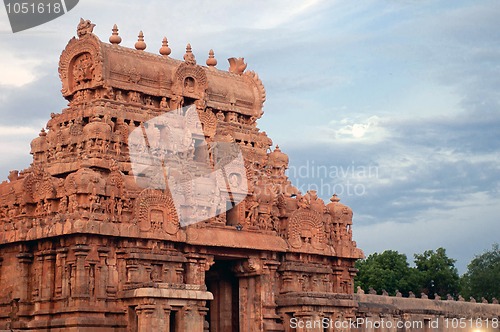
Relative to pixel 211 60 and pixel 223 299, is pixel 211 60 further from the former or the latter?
pixel 223 299

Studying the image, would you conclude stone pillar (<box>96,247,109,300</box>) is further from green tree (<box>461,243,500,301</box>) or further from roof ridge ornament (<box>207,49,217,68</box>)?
green tree (<box>461,243,500,301</box>)

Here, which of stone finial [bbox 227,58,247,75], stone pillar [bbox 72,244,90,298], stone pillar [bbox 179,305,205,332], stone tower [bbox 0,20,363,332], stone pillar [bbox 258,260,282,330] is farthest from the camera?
stone finial [bbox 227,58,247,75]

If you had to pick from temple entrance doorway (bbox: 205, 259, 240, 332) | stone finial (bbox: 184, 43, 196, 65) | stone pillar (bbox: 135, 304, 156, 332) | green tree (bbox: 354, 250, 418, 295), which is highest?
stone finial (bbox: 184, 43, 196, 65)

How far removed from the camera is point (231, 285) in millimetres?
38031

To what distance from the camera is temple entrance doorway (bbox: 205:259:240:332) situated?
37.5 m

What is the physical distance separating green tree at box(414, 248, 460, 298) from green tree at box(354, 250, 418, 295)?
2.90ft

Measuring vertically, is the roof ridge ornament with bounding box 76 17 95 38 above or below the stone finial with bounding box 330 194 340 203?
above

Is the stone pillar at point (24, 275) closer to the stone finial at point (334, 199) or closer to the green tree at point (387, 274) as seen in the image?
the stone finial at point (334, 199)

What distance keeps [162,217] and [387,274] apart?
31343mm

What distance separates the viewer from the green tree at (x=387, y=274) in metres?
62.3

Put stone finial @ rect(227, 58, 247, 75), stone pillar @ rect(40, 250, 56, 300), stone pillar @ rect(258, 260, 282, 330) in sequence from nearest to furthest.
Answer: stone pillar @ rect(40, 250, 56, 300)
stone pillar @ rect(258, 260, 282, 330)
stone finial @ rect(227, 58, 247, 75)

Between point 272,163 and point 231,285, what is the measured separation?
17.0ft

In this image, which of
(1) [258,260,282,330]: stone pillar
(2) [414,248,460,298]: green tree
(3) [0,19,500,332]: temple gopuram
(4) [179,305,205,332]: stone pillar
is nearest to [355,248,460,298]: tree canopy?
(2) [414,248,460,298]: green tree

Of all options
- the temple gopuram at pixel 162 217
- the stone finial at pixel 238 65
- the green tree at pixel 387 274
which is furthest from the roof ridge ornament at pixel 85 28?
the green tree at pixel 387 274
